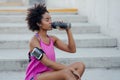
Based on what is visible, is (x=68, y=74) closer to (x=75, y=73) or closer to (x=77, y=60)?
(x=75, y=73)

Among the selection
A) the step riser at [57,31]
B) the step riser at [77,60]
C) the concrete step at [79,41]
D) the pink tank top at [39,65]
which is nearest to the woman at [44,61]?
the pink tank top at [39,65]

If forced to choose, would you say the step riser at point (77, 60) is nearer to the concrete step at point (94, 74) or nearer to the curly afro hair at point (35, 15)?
the concrete step at point (94, 74)

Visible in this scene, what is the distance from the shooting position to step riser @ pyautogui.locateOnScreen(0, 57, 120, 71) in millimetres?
3846

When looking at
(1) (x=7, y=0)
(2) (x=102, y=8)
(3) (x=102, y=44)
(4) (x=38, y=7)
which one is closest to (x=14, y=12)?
(2) (x=102, y=8)

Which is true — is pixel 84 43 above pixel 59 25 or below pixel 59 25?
below

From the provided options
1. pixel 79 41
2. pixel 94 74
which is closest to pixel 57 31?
pixel 79 41

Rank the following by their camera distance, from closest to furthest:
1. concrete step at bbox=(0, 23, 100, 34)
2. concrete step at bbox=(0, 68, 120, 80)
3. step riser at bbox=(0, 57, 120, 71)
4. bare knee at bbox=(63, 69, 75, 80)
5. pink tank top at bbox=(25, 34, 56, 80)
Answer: bare knee at bbox=(63, 69, 75, 80)
pink tank top at bbox=(25, 34, 56, 80)
concrete step at bbox=(0, 68, 120, 80)
step riser at bbox=(0, 57, 120, 71)
concrete step at bbox=(0, 23, 100, 34)

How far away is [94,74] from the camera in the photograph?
3807 mm

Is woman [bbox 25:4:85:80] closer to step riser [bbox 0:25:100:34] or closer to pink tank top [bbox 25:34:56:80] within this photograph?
pink tank top [bbox 25:34:56:80]

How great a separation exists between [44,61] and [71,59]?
1330 mm

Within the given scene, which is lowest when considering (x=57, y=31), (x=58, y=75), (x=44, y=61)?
(x=57, y=31)

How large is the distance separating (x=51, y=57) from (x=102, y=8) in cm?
270

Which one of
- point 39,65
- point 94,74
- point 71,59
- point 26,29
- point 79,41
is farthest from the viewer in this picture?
point 26,29

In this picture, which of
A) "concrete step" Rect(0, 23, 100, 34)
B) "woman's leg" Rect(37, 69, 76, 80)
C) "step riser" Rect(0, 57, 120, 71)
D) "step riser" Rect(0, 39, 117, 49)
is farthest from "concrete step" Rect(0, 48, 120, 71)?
"woman's leg" Rect(37, 69, 76, 80)
